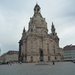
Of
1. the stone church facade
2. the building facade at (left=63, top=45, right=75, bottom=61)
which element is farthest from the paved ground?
the building facade at (left=63, top=45, right=75, bottom=61)

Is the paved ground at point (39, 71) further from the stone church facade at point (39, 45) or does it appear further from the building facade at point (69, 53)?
the building facade at point (69, 53)

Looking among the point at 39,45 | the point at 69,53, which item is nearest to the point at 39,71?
the point at 39,45

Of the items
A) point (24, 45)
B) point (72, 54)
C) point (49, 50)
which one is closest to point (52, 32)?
point (49, 50)

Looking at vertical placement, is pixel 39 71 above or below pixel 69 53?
below

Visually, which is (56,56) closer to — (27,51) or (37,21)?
(27,51)

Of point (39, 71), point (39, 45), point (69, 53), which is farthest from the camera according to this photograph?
point (69, 53)

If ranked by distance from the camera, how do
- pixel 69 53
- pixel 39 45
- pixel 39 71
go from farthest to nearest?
1. pixel 69 53
2. pixel 39 45
3. pixel 39 71

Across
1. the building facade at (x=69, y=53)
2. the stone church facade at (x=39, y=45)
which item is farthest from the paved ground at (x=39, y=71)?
the building facade at (x=69, y=53)

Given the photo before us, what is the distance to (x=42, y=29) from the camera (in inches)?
3307

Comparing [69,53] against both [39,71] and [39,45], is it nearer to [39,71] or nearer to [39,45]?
[39,45]

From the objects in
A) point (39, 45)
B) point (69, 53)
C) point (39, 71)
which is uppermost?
point (39, 45)

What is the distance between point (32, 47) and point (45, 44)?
7882 millimetres

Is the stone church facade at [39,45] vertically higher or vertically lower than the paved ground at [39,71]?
higher

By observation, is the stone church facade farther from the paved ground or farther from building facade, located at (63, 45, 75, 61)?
the paved ground
